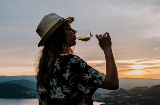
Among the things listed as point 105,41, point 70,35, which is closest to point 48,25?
point 70,35

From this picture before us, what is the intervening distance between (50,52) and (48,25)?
1.01 ft

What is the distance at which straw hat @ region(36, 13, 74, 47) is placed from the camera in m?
3.34

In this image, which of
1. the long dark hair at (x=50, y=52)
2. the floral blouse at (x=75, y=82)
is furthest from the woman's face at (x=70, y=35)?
the floral blouse at (x=75, y=82)

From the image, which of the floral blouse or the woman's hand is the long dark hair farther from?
the woman's hand

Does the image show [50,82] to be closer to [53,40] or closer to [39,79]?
[39,79]

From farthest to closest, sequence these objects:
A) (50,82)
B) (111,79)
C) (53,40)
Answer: (53,40) < (50,82) < (111,79)

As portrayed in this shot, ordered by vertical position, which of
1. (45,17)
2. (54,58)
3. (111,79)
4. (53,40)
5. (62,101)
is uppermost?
(45,17)

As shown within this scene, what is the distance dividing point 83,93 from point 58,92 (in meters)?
0.24

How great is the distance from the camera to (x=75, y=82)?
302cm

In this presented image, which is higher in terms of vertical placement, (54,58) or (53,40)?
(53,40)

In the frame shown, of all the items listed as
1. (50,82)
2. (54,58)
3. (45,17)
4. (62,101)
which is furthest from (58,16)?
(62,101)

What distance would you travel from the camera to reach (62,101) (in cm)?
302

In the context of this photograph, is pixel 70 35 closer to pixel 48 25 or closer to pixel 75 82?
pixel 48 25

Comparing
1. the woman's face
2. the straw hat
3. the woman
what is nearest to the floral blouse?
the woman
